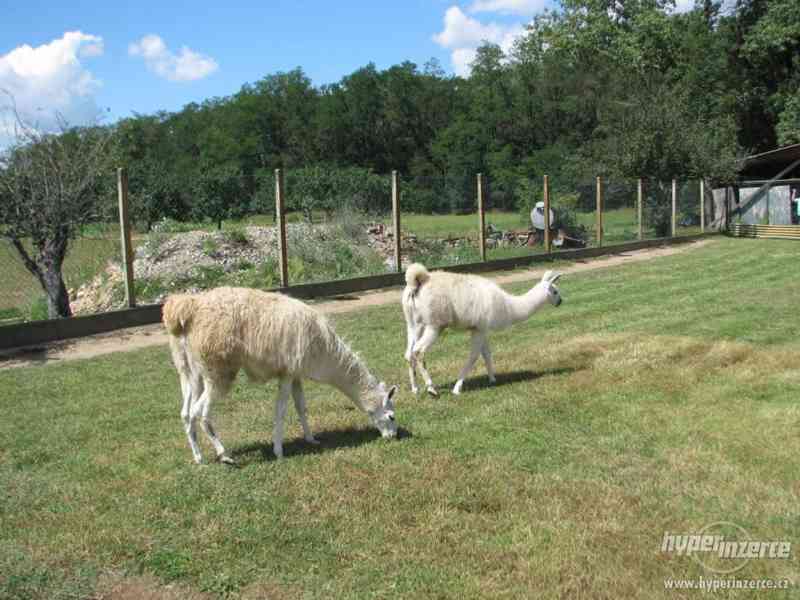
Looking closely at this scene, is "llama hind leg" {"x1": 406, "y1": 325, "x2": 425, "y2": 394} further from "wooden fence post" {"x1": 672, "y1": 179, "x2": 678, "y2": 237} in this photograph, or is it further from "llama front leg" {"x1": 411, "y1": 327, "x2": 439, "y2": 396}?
"wooden fence post" {"x1": 672, "y1": 179, "x2": 678, "y2": 237}

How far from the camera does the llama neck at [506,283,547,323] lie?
28.1 ft

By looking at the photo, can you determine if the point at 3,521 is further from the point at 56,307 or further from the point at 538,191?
the point at 538,191

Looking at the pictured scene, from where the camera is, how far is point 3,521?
4.80 m

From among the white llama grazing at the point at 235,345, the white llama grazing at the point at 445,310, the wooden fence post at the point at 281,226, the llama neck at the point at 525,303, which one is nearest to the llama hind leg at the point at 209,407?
the white llama grazing at the point at 235,345

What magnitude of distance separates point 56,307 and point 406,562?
349 inches

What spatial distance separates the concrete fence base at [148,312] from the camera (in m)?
10.4

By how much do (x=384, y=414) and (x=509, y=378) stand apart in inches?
95.2

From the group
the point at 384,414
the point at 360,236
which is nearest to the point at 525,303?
the point at 384,414

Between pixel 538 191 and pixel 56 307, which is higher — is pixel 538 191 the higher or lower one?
the higher one

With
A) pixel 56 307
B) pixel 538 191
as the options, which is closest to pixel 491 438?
pixel 56 307

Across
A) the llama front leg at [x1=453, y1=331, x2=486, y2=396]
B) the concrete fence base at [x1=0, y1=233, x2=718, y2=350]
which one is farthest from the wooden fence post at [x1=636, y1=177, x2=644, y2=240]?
the llama front leg at [x1=453, y1=331, x2=486, y2=396]

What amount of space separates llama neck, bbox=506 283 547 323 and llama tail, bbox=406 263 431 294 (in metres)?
1.15

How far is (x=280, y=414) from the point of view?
234 inches

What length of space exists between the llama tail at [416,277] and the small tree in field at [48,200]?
19.9ft
